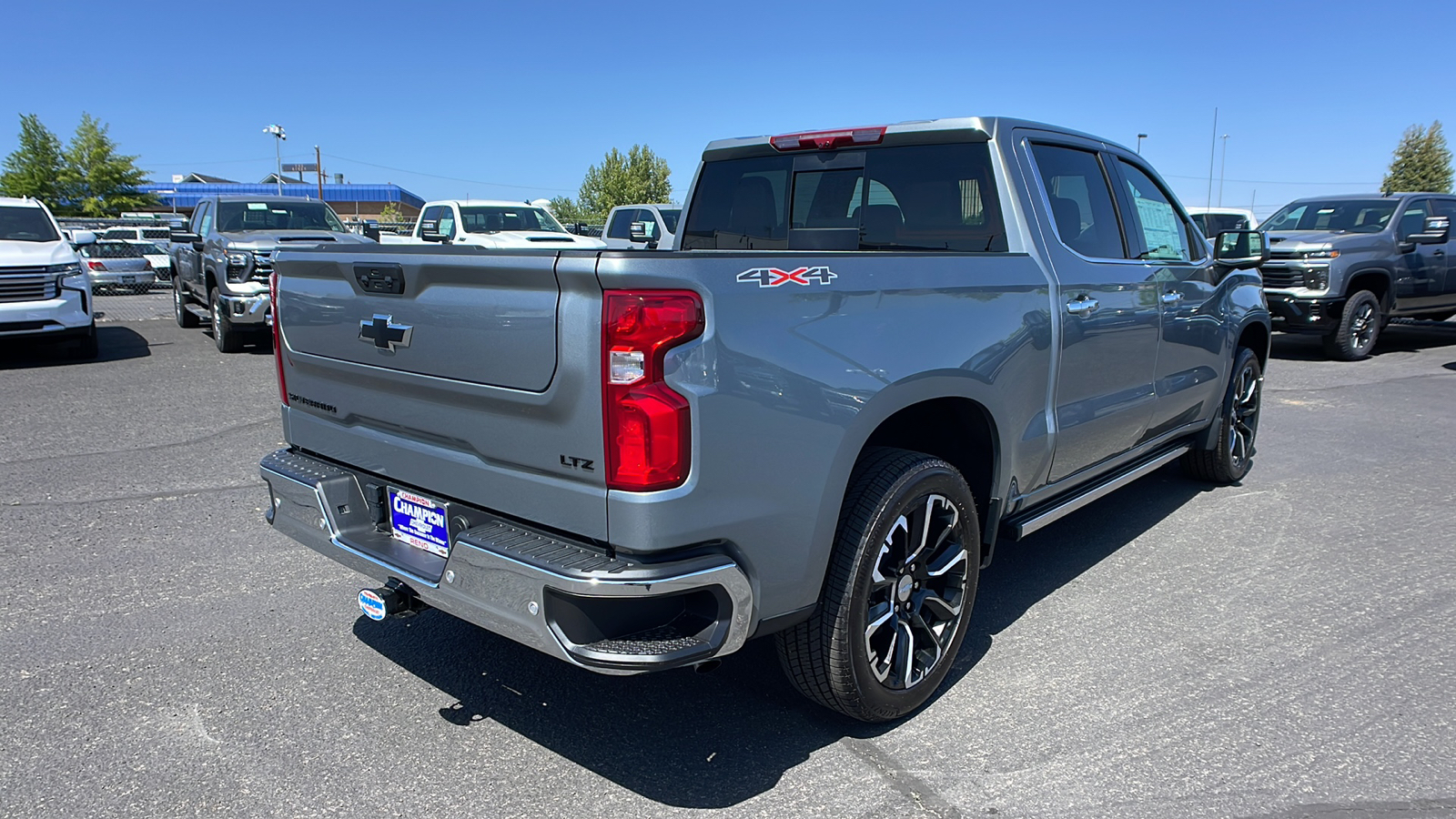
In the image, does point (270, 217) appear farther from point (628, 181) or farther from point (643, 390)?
point (628, 181)

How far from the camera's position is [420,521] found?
300cm

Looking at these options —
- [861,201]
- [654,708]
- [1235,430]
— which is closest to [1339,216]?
[1235,430]

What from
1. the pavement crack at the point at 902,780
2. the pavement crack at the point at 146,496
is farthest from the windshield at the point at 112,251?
the pavement crack at the point at 902,780

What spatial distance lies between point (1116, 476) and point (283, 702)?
3.63m

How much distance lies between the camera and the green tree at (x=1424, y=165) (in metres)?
51.2

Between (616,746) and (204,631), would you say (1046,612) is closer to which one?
(616,746)

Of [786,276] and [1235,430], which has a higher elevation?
[786,276]

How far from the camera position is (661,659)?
243cm

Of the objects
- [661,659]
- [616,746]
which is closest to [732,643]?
[661,659]

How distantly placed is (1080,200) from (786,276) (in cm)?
227

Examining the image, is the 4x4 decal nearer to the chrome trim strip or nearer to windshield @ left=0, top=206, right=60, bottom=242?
the chrome trim strip

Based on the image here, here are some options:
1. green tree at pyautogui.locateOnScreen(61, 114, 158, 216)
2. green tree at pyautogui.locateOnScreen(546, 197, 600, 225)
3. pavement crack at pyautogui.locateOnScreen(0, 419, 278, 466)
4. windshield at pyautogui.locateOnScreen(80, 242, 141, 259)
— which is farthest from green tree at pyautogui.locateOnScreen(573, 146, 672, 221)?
pavement crack at pyautogui.locateOnScreen(0, 419, 278, 466)

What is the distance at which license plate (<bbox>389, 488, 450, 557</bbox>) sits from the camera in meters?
2.91

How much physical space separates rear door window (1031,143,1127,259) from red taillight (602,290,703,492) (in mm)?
2270
